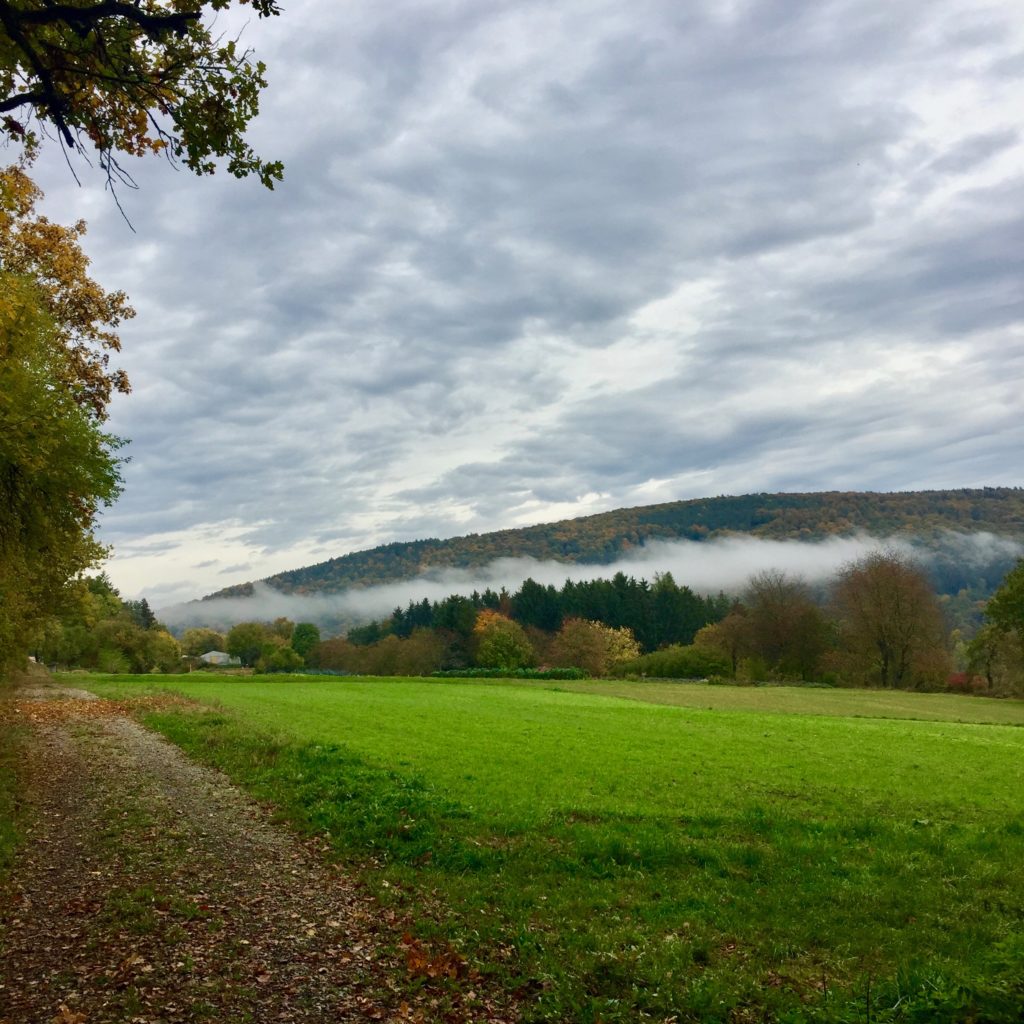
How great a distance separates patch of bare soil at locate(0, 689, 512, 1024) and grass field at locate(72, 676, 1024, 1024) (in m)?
0.78

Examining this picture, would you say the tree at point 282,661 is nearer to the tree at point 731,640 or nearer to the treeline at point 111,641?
the treeline at point 111,641

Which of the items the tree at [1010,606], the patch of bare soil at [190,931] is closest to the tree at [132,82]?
the patch of bare soil at [190,931]

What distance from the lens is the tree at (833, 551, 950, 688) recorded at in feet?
244

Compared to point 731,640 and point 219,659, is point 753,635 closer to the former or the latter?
point 731,640

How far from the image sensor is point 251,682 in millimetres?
67312

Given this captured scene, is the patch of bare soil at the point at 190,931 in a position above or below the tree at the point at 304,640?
above

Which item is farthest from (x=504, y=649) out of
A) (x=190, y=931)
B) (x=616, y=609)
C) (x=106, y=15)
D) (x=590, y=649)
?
(x=106, y=15)

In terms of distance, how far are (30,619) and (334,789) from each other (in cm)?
2149

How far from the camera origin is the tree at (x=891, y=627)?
244ft

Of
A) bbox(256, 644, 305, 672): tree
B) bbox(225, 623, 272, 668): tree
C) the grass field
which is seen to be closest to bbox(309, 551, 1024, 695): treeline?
bbox(256, 644, 305, 672): tree

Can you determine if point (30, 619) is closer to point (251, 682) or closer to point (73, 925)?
point (73, 925)

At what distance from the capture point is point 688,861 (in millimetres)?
11031

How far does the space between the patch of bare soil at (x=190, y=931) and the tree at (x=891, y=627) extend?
75.1 metres

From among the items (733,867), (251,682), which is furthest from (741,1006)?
(251,682)
